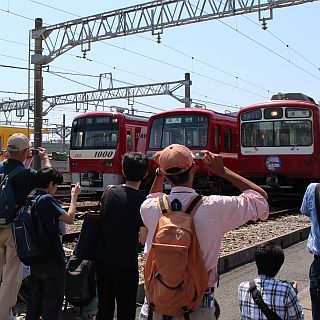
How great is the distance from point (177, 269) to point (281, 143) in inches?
532

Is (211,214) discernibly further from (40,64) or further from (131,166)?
(40,64)

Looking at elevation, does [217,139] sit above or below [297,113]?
below

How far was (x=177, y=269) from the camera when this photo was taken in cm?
252

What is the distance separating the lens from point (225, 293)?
6227 mm

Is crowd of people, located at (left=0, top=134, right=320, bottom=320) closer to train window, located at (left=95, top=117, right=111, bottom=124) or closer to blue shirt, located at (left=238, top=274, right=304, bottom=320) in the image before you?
blue shirt, located at (left=238, top=274, right=304, bottom=320)

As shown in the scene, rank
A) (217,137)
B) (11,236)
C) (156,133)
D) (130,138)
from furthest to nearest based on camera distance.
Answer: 1. (130,138)
2. (156,133)
3. (217,137)
4. (11,236)

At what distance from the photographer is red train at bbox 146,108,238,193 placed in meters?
15.9

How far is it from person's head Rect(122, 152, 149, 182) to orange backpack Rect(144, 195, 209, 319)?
3.36 feet

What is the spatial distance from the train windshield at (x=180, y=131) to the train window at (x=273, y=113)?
1890 mm

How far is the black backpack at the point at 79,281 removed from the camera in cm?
402

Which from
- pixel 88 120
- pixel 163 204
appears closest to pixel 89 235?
pixel 163 204

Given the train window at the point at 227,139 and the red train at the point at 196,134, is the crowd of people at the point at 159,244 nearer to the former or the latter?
the red train at the point at 196,134

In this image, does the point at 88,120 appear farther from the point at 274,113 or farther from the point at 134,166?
the point at 134,166

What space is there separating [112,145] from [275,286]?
15.0 meters
